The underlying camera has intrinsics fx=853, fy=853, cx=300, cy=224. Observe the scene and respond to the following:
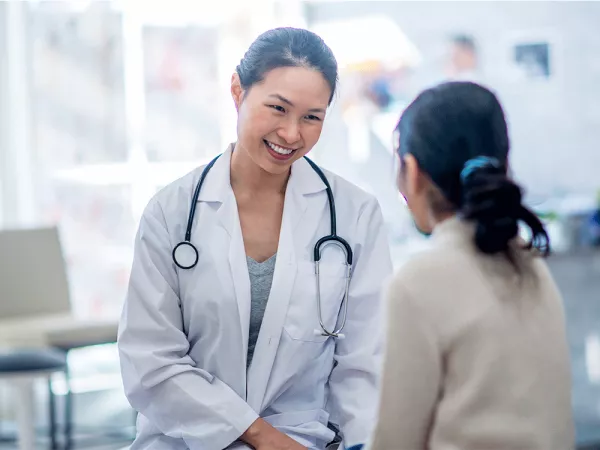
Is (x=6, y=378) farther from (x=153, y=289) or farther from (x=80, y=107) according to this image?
(x=80, y=107)

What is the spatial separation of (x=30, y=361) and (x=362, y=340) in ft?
4.78

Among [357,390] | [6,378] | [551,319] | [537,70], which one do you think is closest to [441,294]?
[551,319]

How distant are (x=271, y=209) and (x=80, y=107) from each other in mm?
2519

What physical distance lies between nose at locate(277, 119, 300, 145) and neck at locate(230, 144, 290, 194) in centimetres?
13

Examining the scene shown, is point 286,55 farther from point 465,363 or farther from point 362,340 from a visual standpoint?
point 465,363

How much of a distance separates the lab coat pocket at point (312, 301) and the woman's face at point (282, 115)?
188 millimetres

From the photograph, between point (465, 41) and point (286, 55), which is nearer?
point (286, 55)

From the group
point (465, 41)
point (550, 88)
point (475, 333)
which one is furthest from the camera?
point (465, 41)

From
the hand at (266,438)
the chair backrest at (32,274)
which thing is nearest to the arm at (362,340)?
the hand at (266,438)

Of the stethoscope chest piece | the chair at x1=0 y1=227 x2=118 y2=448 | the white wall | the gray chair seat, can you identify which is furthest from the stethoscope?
the white wall

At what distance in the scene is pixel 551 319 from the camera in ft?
3.30

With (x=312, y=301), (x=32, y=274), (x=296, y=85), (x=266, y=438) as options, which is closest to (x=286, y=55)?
(x=296, y=85)

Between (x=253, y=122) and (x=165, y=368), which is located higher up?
(x=253, y=122)

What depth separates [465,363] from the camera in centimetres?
97
